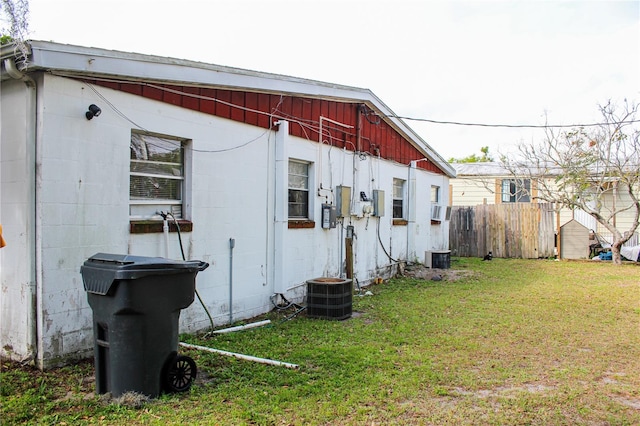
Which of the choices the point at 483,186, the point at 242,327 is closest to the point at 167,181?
the point at 242,327

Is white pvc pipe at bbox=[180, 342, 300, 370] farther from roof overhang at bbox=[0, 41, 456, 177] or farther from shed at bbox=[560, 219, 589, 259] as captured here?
shed at bbox=[560, 219, 589, 259]

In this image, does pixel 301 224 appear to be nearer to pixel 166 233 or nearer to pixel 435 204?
pixel 166 233

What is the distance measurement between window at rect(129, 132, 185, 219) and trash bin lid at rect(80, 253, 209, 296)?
1.79 m

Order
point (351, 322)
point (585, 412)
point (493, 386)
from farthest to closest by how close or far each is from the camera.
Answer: point (351, 322) → point (493, 386) → point (585, 412)

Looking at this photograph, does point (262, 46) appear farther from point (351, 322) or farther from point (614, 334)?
point (614, 334)

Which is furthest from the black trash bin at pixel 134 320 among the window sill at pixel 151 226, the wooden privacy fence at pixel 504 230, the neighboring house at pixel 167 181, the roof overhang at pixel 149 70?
the wooden privacy fence at pixel 504 230

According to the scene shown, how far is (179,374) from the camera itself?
415 centimetres

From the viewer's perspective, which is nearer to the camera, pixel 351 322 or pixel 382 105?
pixel 351 322

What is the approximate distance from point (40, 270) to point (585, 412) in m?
5.09

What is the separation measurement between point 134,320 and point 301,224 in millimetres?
4988

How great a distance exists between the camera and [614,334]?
6.67 metres

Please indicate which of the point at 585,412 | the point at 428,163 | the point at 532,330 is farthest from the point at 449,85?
the point at 585,412

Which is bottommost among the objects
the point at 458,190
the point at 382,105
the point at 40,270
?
the point at 40,270

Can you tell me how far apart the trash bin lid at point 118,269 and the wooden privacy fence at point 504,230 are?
52.6ft
